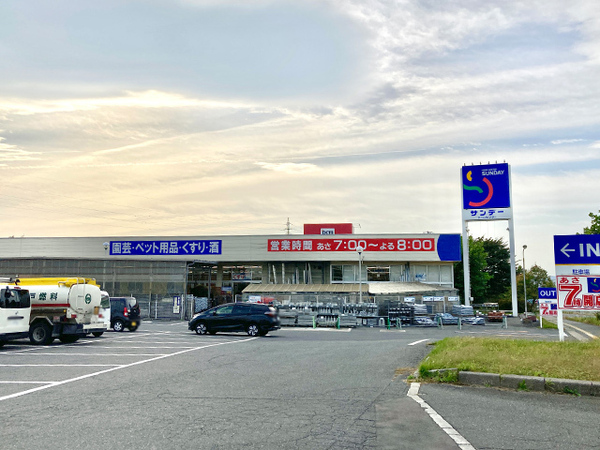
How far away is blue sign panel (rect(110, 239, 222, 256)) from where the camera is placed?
5059 centimetres

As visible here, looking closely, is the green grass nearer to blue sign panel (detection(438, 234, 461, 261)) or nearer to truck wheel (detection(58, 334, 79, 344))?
truck wheel (detection(58, 334, 79, 344))

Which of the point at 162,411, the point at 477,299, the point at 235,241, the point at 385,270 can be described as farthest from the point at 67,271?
the point at 477,299

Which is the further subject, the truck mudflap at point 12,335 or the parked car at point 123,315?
the parked car at point 123,315

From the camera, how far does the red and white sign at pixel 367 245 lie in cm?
4934

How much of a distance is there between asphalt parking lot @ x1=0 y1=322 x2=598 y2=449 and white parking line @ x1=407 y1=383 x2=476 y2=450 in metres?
0.10

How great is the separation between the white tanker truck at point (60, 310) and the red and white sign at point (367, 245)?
99.8 feet

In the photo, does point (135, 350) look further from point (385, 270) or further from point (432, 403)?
point (385, 270)

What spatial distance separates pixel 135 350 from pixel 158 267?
27.7 m

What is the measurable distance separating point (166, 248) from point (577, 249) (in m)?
42.0

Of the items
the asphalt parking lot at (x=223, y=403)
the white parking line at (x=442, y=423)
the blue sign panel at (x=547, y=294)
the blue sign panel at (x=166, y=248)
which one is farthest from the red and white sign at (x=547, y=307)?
the blue sign panel at (x=166, y=248)

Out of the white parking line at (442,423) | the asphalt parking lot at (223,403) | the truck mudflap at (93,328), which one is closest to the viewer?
the white parking line at (442,423)

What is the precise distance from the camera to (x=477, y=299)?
75.4m

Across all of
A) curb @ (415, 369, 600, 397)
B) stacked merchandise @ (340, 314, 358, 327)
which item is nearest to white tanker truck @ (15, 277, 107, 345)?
curb @ (415, 369, 600, 397)

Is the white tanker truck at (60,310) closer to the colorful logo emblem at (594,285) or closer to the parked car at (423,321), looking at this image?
the colorful logo emblem at (594,285)
